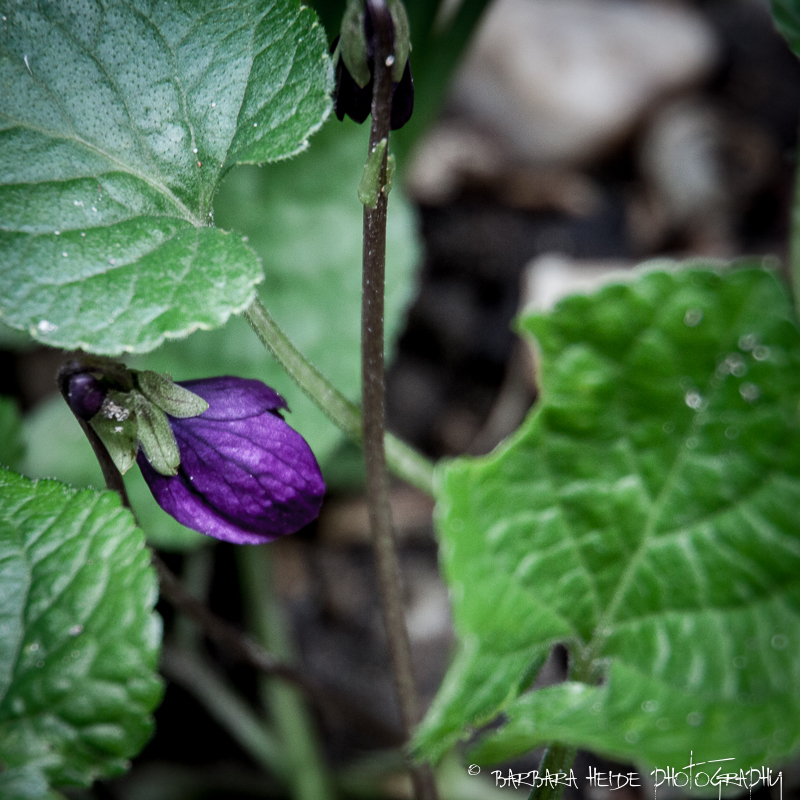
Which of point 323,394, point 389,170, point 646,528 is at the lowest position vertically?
point 646,528

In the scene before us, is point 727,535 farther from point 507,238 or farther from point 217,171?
point 507,238

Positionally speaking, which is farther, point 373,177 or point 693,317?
point 693,317

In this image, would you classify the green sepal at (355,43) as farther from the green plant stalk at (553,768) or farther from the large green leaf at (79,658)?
the green plant stalk at (553,768)

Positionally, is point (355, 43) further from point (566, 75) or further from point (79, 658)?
point (566, 75)

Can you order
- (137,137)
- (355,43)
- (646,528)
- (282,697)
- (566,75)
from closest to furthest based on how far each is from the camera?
(355,43), (137,137), (646,528), (282,697), (566,75)

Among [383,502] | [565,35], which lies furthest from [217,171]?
[565,35]

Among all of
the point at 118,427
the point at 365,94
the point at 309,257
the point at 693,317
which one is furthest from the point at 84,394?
the point at 309,257
